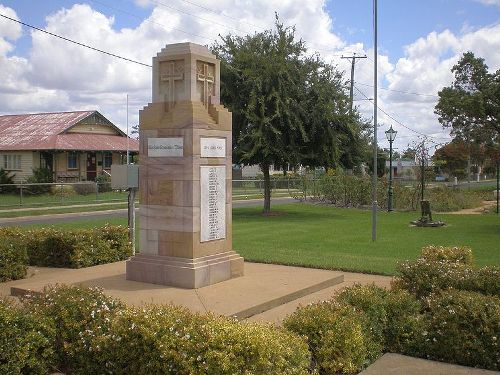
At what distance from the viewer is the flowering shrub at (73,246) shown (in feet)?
37.6

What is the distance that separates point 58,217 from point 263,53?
11.2 meters

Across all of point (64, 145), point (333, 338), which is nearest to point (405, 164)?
point (64, 145)

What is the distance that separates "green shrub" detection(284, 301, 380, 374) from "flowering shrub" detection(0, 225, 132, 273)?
664 cm

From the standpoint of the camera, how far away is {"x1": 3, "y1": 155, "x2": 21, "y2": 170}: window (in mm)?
42938

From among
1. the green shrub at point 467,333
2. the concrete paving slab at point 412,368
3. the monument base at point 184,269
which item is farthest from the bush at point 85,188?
the concrete paving slab at point 412,368

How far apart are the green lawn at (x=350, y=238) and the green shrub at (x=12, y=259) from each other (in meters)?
4.46

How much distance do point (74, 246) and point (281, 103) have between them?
46.5 feet

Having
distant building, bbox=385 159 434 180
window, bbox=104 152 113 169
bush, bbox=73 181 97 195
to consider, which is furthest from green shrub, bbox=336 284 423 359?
window, bbox=104 152 113 169

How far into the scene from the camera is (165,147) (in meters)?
9.05

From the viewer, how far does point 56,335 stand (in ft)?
18.7

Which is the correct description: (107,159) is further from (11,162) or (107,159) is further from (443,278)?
(443,278)

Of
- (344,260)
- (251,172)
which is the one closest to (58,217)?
(344,260)

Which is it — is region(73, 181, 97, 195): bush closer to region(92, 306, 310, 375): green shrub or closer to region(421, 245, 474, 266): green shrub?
region(421, 245, 474, 266): green shrub

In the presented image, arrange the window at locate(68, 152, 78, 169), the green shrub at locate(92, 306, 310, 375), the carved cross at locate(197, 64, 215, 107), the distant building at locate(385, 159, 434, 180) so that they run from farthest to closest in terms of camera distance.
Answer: the distant building at locate(385, 159, 434, 180), the window at locate(68, 152, 78, 169), the carved cross at locate(197, 64, 215, 107), the green shrub at locate(92, 306, 310, 375)
